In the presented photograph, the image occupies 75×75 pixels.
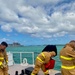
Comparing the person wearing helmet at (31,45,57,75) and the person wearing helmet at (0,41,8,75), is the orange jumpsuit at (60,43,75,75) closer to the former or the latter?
the person wearing helmet at (31,45,57,75)

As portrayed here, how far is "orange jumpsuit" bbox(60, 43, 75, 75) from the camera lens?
161 inches

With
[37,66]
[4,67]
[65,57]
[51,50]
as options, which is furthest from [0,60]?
[65,57]

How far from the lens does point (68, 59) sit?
4.16m

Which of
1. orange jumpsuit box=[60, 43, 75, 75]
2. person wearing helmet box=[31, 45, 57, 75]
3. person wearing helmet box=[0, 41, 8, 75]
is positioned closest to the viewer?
orange jumpsuit box=[60, 43, 75, 75]

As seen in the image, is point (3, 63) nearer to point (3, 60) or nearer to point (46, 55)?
point (3, 60)

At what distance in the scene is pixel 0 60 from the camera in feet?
18.0

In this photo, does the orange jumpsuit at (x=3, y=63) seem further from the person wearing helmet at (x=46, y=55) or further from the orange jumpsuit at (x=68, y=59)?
the orange jumpsuit at (x=68, y=59)

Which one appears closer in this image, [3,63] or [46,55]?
[46,55]

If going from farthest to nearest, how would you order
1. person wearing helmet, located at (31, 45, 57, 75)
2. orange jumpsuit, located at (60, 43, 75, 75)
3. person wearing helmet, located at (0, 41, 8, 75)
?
person wearing helmet, located at (0, 41, 8, 75) → person wearing helmet, located at (31, 45, 57, 75) → orange jumpsuit, located at (60, 43, 75, 75)

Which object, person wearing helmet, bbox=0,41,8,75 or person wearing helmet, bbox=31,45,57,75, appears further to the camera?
person wearing helmet, bbox=0,41,8,75

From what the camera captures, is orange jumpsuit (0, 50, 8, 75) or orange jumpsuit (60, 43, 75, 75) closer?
orange jumpsuit (60, 43, 75, 75)

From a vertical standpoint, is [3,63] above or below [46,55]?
below

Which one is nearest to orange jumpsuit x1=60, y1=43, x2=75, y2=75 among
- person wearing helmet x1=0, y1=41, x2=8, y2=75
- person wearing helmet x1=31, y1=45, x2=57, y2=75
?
person wearing helmet x1=31, y1=45, x2=57, y2=75

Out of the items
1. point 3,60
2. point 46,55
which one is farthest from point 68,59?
point 3,60
